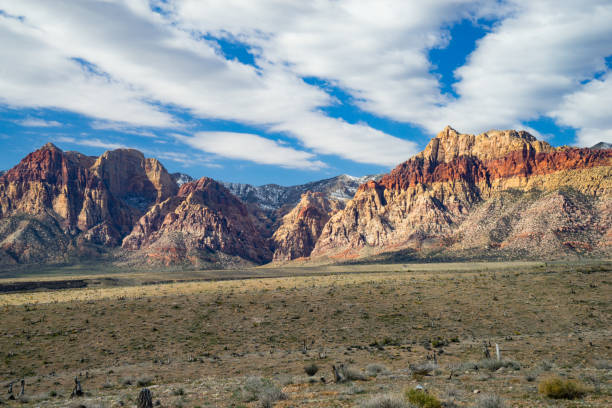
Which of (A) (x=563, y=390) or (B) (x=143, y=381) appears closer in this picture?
(A) (x=563, y=390)

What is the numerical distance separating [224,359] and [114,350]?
10.5m

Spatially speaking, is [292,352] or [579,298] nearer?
[292,352]

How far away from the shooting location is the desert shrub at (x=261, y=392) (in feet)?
51.5

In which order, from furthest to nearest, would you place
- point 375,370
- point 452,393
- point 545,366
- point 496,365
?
point 375,370
point 496,365
point 545,366
point 452,393

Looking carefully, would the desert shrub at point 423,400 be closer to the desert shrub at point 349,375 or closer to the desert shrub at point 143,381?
the desert shrub at point 349,375

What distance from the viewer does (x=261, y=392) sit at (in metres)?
17.5

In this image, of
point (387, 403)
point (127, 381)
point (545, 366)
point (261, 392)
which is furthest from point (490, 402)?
point (127, 381)

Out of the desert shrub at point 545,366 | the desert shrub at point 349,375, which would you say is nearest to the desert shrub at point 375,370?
the desert shrub at point 349,375

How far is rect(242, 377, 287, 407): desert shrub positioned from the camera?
15.7 meters

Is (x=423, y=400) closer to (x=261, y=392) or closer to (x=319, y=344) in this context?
(x=261, y=392)

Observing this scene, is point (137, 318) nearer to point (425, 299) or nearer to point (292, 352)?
point (292, 352)

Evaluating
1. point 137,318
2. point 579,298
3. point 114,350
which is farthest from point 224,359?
point 579,298

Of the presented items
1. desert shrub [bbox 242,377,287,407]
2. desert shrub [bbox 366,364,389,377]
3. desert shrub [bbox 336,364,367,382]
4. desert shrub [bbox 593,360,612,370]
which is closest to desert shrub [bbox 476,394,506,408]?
desert shrub [bbox 242,377,287,407]

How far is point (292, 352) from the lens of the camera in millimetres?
31328
